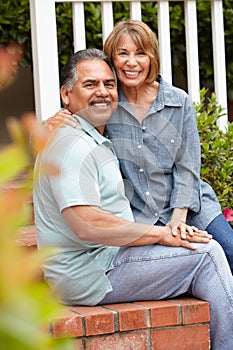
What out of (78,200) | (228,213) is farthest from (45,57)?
(78,200)

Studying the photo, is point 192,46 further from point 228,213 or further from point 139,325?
point 139,325

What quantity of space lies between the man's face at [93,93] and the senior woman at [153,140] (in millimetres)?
139

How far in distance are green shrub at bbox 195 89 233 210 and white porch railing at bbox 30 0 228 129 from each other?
17 centimetres

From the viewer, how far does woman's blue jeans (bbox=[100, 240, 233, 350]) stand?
270cm

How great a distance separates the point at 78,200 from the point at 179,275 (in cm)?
46

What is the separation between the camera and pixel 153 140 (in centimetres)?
308

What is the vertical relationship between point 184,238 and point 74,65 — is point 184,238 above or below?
below

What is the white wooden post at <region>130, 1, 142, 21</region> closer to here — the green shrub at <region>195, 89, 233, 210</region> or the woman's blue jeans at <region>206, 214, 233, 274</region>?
the green shrub at <region>195, 89, 233, 210</region>

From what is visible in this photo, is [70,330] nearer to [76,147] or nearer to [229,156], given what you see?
[76,147]

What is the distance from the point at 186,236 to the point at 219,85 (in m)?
1.57

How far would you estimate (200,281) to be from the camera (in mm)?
2730

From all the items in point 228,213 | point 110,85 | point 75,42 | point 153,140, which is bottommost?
point 228,213

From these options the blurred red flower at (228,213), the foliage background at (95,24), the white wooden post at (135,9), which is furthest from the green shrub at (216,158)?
the foliage background at (95,24)

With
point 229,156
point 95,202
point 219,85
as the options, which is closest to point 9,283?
point 95,202
